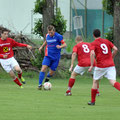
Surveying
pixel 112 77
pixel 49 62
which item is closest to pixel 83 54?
pixel 49 62

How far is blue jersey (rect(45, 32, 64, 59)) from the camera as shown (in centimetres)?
1820

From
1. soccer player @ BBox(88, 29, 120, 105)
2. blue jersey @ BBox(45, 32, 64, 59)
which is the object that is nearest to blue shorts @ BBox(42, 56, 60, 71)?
blue jersey @ BBox(45, 32, 64, 59)

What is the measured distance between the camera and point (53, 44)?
1830cm

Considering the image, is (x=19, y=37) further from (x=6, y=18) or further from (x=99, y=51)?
(x=99, y=51)

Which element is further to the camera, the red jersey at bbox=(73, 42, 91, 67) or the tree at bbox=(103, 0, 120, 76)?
the tree at bbox=(103, 0, 120, 76)

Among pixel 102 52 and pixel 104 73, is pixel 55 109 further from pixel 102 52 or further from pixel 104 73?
pixel 102 52

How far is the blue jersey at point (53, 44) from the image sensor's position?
59.7 ft

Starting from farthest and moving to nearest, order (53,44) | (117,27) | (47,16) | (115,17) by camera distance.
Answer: (47,16) → (117,27) → (115,17) → (53,44)

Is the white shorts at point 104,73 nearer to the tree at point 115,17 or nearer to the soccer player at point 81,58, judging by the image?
the soccer player at point 81,58

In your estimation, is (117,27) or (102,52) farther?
(117,27)

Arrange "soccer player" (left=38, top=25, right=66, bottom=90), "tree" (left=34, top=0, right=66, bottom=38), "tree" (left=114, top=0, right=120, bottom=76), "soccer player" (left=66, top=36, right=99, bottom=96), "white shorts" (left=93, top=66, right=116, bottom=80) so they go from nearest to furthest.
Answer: "white shorts" (left=93, top=66, right=116, bottom=80), "soccer player" (left=66, top=36, right=99, bottom=96), "soccer player" (left=38, top=25, right=66, bottom=90), "tree" (left=114, top=0, right=120, bottom=76), "tree" (left=34, top=0, right=66, bottom=38)

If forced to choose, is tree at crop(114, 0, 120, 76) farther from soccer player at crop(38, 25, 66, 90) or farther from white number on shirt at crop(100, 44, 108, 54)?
white number on shirt at crop(100, 44, 108, 54)

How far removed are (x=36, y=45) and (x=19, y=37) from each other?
44.7 inches

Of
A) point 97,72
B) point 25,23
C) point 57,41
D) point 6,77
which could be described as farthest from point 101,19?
point 97,72
